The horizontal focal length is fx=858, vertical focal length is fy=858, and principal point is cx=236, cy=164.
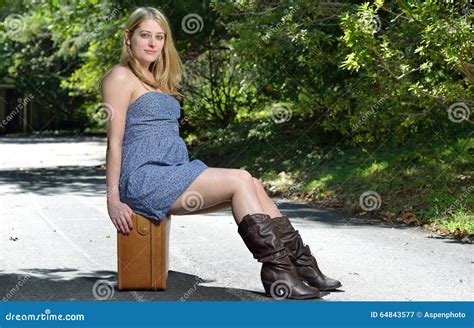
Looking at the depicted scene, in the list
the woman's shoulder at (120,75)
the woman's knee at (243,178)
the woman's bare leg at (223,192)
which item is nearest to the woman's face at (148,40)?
the woman's shoulder at (120,75)

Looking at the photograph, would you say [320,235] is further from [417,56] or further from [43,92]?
[43,92]

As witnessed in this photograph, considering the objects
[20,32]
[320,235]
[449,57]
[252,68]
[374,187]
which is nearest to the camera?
[449,57]

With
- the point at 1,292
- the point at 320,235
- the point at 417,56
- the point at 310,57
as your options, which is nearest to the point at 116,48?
the point at 310,57

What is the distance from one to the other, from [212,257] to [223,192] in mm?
2324

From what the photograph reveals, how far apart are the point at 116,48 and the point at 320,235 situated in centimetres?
1224

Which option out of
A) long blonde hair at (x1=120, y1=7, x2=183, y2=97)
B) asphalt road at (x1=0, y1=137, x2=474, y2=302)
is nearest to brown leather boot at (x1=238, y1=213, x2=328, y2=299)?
asphalt road at (x1=0, y1=137, x2=474, y2=302)

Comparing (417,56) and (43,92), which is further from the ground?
(417,56)

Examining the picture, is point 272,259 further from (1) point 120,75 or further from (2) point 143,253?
(1) point 120,75

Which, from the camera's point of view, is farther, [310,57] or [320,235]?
[310,57]

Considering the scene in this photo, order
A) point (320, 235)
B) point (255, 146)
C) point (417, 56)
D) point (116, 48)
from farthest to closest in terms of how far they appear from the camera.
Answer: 1. point (116, 48)
2. point (255, 146)
3. point (417, 56)
4. point (320, 235)

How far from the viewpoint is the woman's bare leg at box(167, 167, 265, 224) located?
17.7 ft

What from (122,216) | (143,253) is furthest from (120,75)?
Answer: (143,253)

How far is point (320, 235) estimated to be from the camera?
9.44 metres

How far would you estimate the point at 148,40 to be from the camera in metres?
5.69
